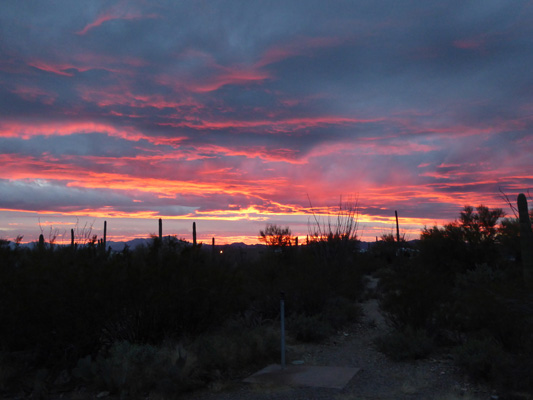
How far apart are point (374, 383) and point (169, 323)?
428 cm

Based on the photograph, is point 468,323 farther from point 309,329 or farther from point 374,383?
point 309,329

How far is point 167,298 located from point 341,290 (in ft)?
22.9

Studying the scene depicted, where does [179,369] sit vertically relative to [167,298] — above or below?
below

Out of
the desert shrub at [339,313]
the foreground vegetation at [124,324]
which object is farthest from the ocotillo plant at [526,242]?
the foreground vegetation at [124,324]

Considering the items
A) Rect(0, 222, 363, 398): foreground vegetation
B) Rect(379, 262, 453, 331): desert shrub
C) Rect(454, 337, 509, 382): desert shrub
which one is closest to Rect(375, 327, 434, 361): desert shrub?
Rect(379, 262, 453, 331): desert shrub

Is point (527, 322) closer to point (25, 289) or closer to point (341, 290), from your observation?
point (341, 290)

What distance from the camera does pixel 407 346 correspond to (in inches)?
375

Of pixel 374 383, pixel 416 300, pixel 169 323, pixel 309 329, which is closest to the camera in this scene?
pixel 374 383

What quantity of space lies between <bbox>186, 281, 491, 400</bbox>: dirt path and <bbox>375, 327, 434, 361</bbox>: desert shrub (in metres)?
0.16

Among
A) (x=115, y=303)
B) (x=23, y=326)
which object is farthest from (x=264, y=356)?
(x=23, y=326)

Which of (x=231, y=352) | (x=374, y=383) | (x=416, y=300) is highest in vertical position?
(x=416, y=300)

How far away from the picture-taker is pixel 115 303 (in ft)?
30.5

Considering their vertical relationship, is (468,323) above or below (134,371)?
Answer: above

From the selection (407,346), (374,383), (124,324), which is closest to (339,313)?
(407,346)
